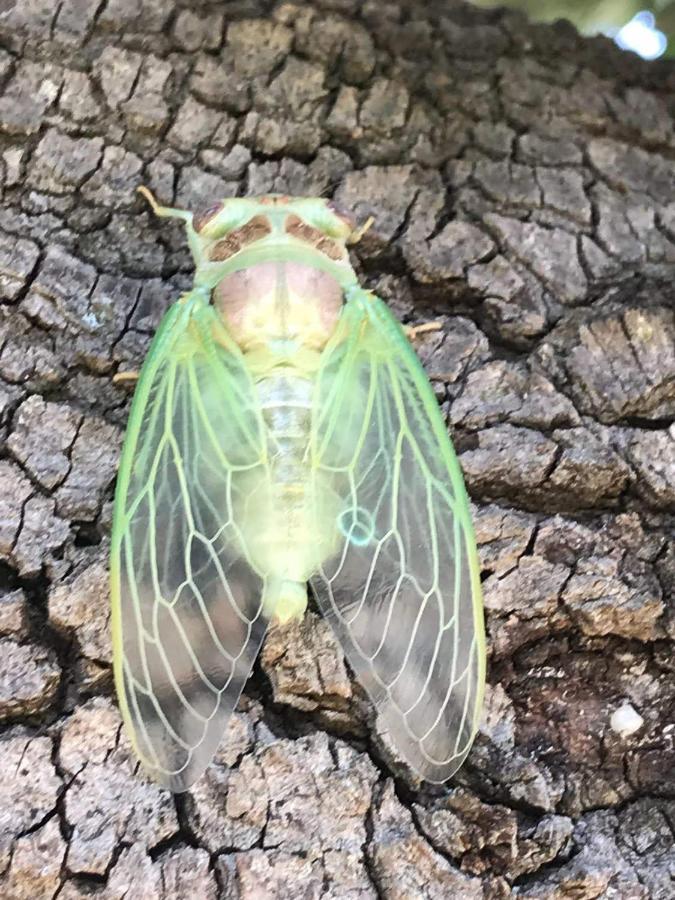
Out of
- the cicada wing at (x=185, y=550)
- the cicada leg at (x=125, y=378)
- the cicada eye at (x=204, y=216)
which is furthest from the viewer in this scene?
the cicada eye at (x=204, y=216)

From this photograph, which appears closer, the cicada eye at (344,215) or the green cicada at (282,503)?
the green cicada at (282,503)

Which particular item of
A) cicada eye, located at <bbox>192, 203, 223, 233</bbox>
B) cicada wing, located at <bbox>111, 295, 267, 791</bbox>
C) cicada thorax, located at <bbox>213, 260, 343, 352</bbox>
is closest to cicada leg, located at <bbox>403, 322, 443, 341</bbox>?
cicada thorax, located at <bbox>213, 260, 343, 352</bbox>

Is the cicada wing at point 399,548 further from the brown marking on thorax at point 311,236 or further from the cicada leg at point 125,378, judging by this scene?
the cicada leg at point 125,378

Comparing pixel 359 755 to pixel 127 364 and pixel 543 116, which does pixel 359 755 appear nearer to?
pixel 127 364

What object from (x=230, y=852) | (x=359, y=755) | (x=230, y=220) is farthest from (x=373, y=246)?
(x=230, y=852)

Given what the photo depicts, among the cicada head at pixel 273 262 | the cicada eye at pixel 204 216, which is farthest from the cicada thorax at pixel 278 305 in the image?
the cicada eye at pixel 204 216

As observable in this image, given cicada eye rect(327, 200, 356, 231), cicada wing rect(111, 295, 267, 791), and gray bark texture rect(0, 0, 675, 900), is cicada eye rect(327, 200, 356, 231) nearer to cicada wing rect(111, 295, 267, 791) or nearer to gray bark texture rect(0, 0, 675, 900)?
gray bark texture rect(0, 0, 675, 900)

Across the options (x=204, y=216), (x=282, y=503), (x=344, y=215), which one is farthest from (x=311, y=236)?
(x=282, y=503)
